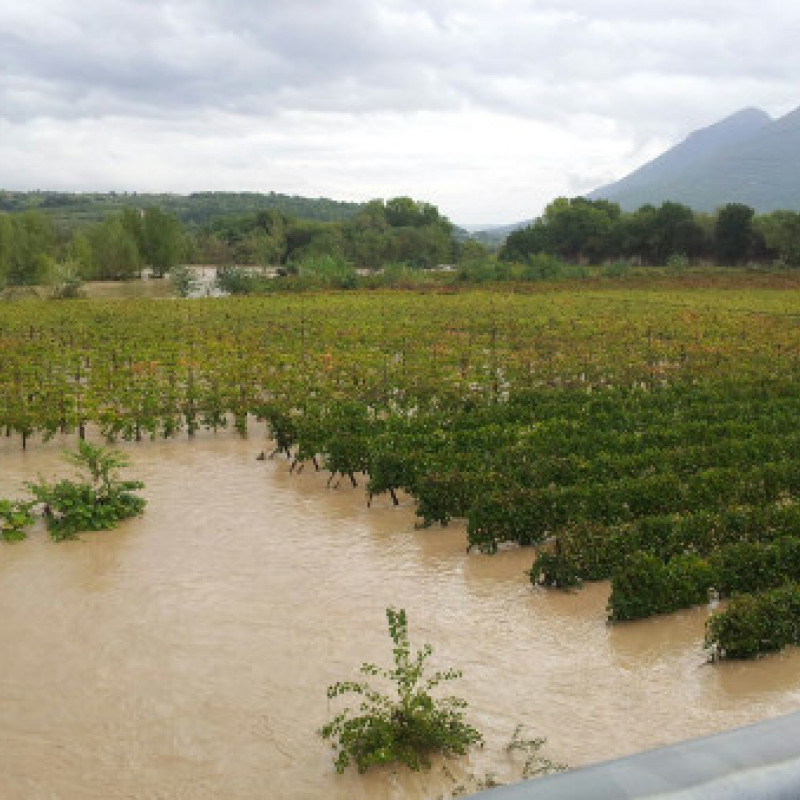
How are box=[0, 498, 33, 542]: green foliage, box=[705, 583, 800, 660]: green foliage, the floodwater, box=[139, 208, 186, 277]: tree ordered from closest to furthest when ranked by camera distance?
1. the floodwater
2. box=[705, 583, 800, 660]: green foliage
3. box=[0, 498, 33, 542]: green foliage
4. box=[139, 208, 186, 277]: tree

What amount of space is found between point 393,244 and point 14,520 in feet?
292

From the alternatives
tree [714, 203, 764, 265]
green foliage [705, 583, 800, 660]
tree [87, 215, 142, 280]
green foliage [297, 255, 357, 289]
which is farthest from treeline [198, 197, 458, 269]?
green foliage [705, 583, 800, 660]

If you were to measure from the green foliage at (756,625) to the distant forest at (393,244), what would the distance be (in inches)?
2093

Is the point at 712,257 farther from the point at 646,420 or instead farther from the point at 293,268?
the point at 646,420

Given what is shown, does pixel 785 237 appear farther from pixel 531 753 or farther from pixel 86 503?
pixel 531 753

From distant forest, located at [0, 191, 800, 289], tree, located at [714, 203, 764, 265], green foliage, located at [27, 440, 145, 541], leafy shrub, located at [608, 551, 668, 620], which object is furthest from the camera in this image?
tree, located at [714, 203, 764, 265]

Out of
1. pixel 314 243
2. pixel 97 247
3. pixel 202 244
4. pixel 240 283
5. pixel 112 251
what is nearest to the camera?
pixel 240 283

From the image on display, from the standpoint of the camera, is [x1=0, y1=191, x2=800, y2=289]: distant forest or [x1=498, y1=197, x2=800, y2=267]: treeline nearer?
[x1=0, y1=191, x2=800, y2=289]: distant forest

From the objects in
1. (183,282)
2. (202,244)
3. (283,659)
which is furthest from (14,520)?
(202,244)

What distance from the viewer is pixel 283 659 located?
27.4 feet

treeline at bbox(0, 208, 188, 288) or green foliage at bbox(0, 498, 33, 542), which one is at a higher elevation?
treeline at bbox(0, 208, 188, 288)

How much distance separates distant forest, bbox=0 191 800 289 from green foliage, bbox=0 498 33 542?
154 feet

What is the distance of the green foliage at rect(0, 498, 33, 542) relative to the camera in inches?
460

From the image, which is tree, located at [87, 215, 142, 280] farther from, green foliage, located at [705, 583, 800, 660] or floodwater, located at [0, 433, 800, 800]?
green foliage, located at [705, 583, 800, 660]
